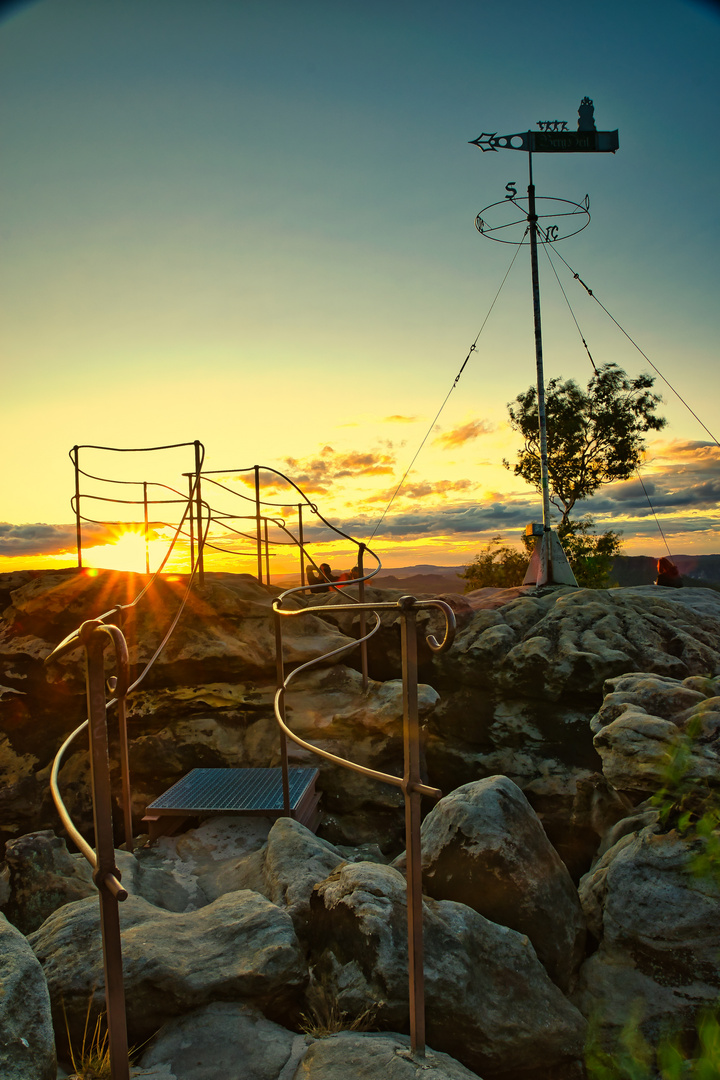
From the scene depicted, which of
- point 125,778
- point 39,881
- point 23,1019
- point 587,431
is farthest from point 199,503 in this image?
point 587,431

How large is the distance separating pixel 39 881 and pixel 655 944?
378cm

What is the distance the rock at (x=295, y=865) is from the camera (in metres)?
3.52

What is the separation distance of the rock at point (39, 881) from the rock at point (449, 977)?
1.80 m

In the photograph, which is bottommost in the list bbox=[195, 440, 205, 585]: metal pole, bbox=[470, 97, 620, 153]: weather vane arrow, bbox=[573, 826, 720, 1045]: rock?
bbox=[573, 826, 720, 1045]: rock

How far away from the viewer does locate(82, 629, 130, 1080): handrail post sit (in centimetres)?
186

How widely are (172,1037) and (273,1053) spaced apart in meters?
0.44

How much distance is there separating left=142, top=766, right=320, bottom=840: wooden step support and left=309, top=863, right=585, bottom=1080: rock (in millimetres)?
2222

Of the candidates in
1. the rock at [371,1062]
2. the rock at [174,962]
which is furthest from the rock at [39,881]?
the rock at [371,1062]

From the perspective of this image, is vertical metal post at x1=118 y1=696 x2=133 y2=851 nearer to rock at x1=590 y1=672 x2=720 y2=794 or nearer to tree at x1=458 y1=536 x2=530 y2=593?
rock at x1=590 y1=672 x2=720 y2=794

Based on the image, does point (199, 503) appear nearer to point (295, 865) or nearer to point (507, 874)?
point (295, 865)

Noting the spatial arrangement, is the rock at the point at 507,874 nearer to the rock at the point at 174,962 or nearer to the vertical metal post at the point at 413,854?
the rock at the point at 174,962

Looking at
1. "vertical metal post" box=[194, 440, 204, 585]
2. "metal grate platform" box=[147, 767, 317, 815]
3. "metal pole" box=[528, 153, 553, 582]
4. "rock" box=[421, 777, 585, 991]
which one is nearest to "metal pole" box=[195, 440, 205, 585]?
"vertical metal post" box=[194, 440, 204, 585]

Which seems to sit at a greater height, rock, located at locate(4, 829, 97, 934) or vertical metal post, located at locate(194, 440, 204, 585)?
vertical metal post, located at locate(194, 440, 204, 585)

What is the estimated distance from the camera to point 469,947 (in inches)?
121
